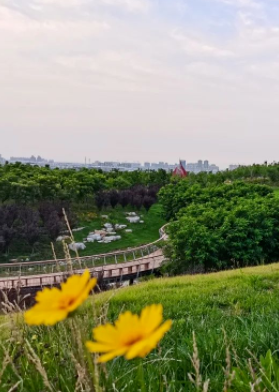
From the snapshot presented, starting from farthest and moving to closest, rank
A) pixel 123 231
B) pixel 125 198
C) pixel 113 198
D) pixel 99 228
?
pixel 125 198, pixel 113 198, pixel 99 228, pixel 123 231

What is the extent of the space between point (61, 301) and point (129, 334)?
0.15m

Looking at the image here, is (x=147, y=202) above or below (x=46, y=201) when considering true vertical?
below

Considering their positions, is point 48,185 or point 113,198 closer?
point 48,185

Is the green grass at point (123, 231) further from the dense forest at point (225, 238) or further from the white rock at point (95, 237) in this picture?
the dense forest at point (225, 238)

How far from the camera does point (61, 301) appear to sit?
676 mm

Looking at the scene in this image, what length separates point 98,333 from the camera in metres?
0.57

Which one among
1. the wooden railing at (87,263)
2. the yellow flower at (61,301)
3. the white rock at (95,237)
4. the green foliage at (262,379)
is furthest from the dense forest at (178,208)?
the yellow flower at (61,301)

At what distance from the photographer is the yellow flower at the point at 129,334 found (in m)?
0.54

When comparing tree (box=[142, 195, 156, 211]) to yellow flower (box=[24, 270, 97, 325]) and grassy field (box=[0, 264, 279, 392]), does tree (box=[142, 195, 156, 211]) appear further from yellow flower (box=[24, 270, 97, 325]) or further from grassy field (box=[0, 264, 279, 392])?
yellow flower (box=[24, 270, 97, 325])

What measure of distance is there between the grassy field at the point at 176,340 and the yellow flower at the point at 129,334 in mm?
156

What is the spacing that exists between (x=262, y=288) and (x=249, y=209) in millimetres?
9849

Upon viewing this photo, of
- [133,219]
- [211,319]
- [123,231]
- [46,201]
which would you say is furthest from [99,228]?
→ [211,319]

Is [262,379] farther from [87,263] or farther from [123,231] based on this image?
[123,231]

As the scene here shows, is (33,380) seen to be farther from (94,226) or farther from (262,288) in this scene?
(94,226)
